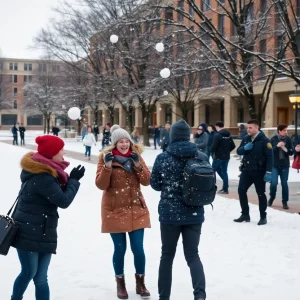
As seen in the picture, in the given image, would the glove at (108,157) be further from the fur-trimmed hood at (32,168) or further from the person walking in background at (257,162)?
the person walking in background at (257,162)

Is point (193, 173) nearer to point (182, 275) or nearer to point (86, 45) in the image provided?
point (182, 275)

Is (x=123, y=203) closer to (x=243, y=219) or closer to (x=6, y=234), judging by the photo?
(x=6, y=234)

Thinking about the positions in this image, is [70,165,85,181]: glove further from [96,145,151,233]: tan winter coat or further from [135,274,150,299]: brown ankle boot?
[135,274,150,299]: brown ankle boot

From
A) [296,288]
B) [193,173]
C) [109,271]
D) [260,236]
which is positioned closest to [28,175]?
[193,173]

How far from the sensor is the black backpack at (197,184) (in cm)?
432

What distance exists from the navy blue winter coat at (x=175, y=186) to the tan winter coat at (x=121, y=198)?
1.82ft

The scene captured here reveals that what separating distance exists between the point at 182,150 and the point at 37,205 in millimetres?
1331

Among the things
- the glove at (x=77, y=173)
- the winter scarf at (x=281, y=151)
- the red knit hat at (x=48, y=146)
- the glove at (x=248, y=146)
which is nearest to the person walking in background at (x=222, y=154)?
the winter scarf at (x=281, y=151)

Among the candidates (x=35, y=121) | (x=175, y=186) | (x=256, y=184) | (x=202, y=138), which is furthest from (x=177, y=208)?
(x=35, y=121)

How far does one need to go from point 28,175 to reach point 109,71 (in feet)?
99.5

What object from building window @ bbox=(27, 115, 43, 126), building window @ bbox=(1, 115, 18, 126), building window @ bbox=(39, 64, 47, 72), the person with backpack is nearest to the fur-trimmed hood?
the person with backpack

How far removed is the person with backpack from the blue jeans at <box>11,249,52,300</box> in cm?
105

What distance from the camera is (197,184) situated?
14.2 feet

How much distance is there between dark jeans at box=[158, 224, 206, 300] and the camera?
449 cm
